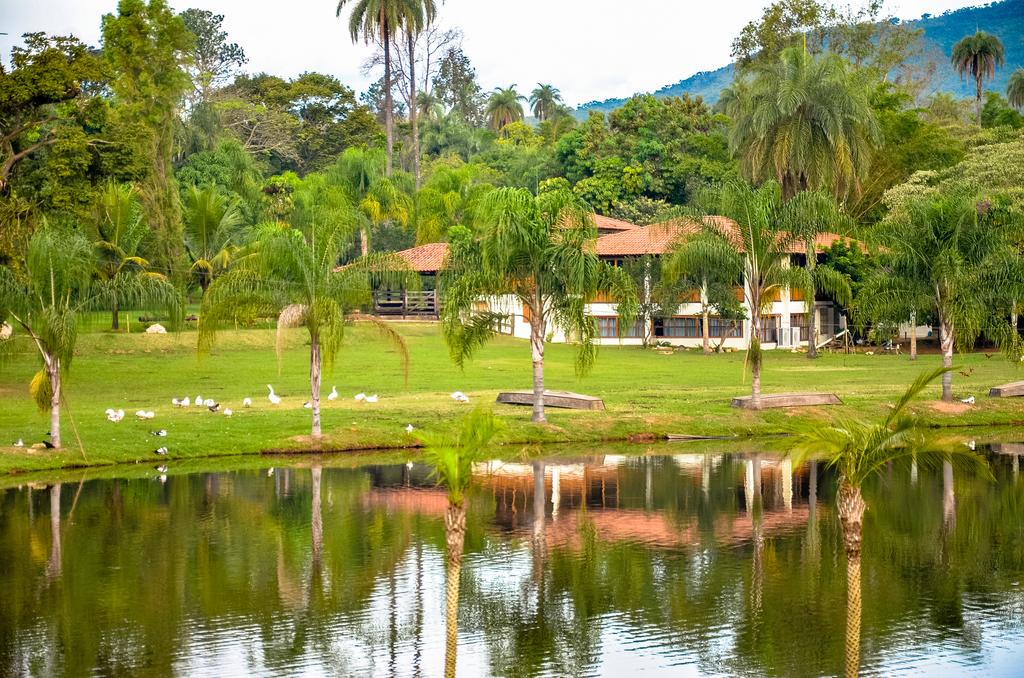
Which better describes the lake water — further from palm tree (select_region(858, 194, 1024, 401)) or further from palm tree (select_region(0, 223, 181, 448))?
palm tree (select_region(858, 194, 1024, 401))

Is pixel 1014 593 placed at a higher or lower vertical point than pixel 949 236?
lower

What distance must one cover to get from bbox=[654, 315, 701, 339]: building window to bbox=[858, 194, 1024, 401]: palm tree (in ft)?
89.0

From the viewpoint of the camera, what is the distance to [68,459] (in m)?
31.9

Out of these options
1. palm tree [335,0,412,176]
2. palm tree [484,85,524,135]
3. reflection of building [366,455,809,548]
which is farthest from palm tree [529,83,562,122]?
reflection of building [366,455,809,548]

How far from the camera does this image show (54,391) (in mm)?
31891

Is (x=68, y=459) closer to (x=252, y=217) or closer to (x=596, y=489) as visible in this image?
(x=596, y=489)

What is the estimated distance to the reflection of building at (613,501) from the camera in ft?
82.0

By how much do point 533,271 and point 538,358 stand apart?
8.44ft

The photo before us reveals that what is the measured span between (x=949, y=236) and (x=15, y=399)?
2930cm

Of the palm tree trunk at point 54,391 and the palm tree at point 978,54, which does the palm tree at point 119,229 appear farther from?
the palm tree at point 978,54

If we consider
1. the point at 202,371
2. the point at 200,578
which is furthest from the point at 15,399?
the point at 200,578

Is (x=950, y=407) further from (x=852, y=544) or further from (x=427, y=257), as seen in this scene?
(x=427, y=257)

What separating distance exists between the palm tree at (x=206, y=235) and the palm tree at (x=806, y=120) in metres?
26.5

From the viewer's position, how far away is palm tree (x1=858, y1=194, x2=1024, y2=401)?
4062 centimetres
